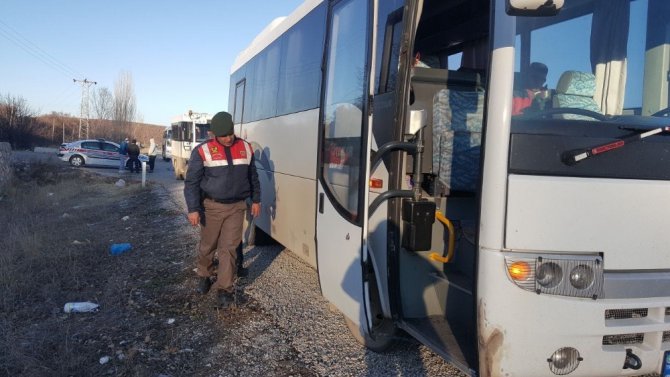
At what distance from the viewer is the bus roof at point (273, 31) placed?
19.7 feet

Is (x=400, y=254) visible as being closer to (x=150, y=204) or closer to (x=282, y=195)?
(x=282, y=195)

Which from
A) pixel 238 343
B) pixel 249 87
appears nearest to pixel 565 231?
pixel 238 343

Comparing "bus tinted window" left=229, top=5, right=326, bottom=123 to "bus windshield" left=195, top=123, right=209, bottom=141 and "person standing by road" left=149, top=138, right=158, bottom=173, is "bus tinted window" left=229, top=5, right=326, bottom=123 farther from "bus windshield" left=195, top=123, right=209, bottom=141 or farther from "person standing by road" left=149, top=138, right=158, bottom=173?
"person standing by road" left=149, top=138, right=158, bottom=173

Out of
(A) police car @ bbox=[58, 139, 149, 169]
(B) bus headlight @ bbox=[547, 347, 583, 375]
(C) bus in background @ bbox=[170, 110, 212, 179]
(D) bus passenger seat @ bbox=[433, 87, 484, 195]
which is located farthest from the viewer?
(A) police car @ bbox=[58, 139, 149, 169]

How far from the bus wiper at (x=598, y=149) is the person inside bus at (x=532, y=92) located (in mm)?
314

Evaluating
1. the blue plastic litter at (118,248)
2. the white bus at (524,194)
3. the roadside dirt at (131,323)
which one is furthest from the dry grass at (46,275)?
the white bus at (524,194)

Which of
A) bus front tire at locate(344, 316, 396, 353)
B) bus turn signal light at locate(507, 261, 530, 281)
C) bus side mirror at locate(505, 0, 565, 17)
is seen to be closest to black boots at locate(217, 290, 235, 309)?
bus front tire at locate(344, 316, 396, 353)

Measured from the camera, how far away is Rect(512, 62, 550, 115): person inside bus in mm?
2739

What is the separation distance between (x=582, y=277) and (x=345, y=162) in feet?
6.75

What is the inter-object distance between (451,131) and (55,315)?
4.28 m

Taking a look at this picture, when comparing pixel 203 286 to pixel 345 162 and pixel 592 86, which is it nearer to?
pixel 345 162

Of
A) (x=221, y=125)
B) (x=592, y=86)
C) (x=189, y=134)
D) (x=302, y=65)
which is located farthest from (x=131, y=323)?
(x=189, y=134)

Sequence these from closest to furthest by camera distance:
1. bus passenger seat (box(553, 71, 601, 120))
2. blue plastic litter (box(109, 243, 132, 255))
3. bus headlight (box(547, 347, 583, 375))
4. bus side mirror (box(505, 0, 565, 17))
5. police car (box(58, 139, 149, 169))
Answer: bus side mirror (box(505, 0, 565, 17)) → bus headlight (box(547, 347, 583, 375)) → bus passenger seat (box(553, 71, 601, 120)) → blue plastic litter (box(109, 243, 132, 255)) → police car (box(58, 139, 149, 169))

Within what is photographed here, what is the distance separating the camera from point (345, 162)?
13.7 ft
